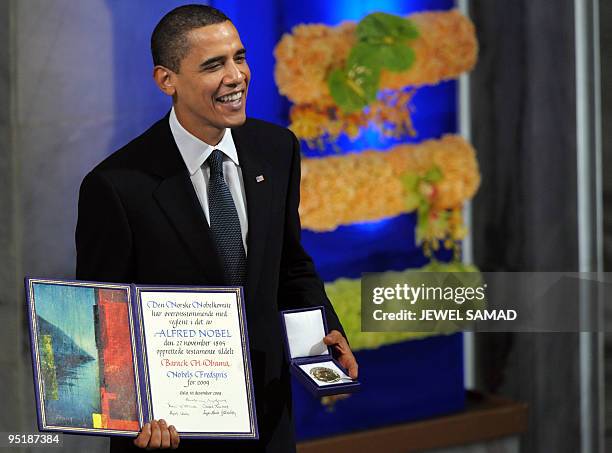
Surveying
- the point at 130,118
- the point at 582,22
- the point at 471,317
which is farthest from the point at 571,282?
the point at 130,118

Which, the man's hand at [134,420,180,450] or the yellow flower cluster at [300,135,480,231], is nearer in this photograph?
the man's hand at [134,420,180,450]

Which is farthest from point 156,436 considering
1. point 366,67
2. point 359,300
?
point 366,67

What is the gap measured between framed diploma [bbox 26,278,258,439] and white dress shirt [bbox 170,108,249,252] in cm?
25

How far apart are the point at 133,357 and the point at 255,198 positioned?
1.69 feet

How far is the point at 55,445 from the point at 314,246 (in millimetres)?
1292

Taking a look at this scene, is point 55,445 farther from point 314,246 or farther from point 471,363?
point 471,363

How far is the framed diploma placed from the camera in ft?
8.84

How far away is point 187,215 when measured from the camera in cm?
281

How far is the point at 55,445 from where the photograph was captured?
4.00m

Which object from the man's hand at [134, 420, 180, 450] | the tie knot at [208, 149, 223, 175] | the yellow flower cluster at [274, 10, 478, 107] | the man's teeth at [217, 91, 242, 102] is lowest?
the man's hand at [134, 420, 180, 450]

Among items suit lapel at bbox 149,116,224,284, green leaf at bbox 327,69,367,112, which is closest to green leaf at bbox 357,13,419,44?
green leaf at bbox 327,69,367,112

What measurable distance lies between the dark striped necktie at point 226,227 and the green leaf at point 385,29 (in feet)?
5.93
